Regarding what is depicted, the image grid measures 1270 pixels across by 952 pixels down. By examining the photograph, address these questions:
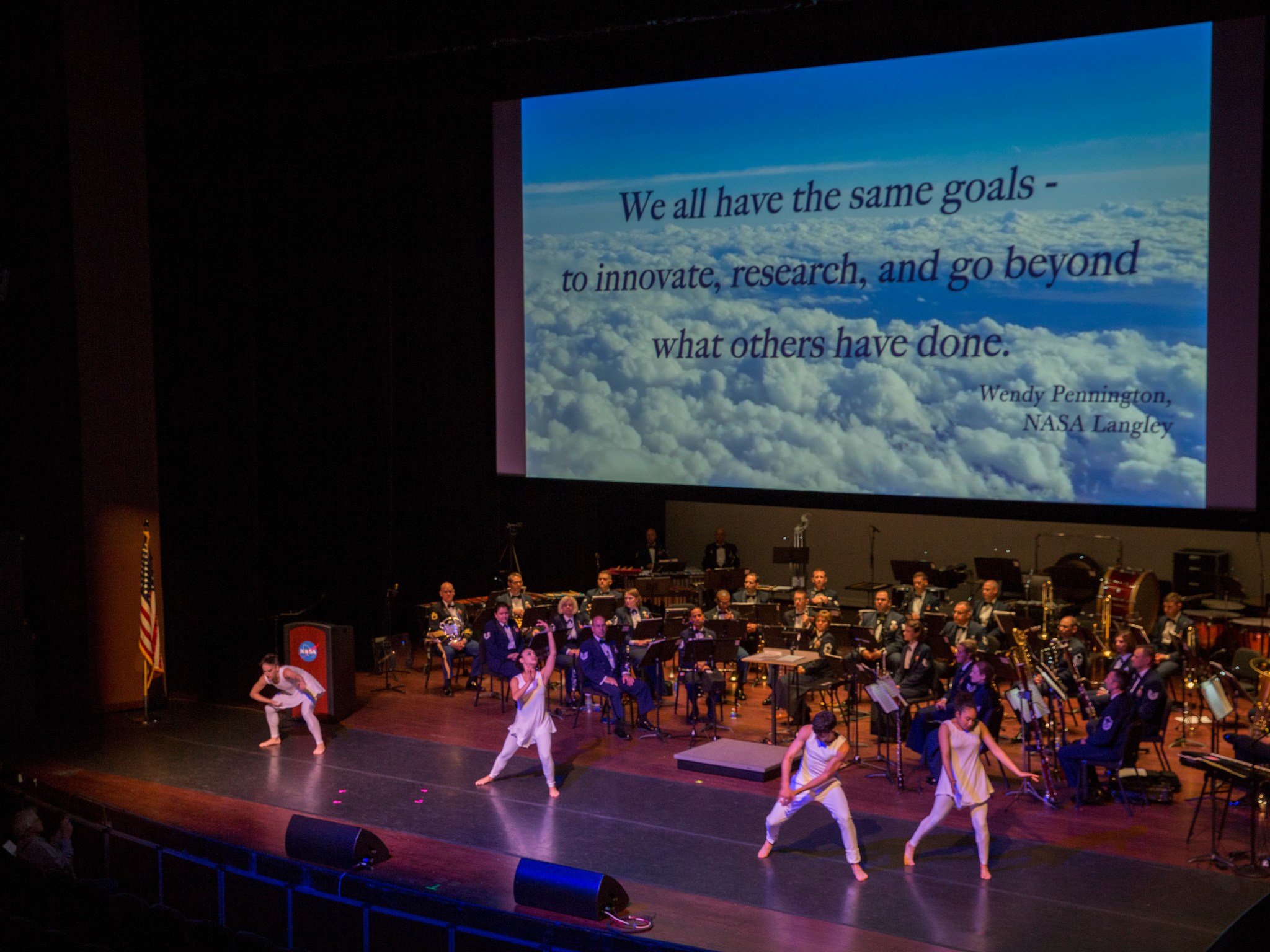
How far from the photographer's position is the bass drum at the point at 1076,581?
1639 cm

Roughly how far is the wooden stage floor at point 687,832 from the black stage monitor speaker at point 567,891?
0.18 metres

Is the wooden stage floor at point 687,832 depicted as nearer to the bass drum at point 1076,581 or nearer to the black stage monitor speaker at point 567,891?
the black stage monitor speaker at point 567,891

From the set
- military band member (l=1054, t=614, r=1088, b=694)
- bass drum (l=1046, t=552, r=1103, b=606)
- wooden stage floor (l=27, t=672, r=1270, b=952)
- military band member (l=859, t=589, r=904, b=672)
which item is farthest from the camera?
bass drum (l=1046, t=552, r=1103, b=606)

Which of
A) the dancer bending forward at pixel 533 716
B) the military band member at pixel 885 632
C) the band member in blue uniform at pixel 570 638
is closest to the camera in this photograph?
the dancer bending forward at pixel 533 716

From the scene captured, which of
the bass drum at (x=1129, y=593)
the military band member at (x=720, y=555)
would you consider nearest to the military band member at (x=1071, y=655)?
the bass drum at (x=1129, y=593)

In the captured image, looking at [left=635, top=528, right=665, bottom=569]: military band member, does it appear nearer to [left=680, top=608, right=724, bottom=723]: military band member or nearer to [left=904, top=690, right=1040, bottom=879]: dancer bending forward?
[left=680, top=608, right=724, bottom=723]: military band member

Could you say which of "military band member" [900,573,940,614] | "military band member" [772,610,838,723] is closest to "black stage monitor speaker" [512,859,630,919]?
"military band member" [772,610,838,723]

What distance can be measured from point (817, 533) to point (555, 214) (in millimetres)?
9058

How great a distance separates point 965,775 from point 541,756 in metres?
3.70

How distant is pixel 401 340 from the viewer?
53.9 feet

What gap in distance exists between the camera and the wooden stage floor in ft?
27.6

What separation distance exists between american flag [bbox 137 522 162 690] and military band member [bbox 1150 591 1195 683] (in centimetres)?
1056

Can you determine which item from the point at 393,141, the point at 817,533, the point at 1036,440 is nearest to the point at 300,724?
the point at 393,141

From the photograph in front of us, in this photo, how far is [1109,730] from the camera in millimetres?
10320
